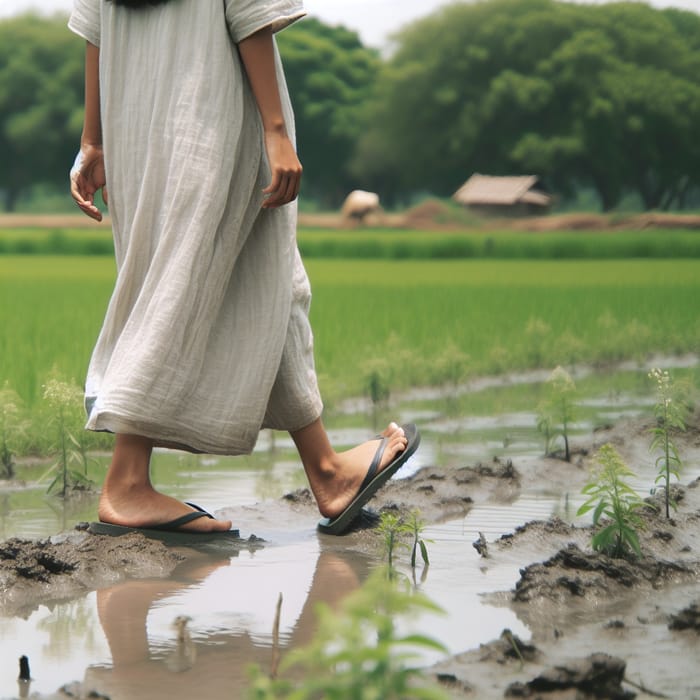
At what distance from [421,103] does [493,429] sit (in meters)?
54.0

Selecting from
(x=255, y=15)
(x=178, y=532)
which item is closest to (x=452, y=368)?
(x=178, y=532)

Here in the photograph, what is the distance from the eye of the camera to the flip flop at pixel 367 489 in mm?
3648

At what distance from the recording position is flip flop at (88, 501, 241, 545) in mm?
3508

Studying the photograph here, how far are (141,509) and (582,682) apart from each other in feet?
5.12

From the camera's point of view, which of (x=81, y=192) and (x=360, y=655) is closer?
(x=360, y=655)

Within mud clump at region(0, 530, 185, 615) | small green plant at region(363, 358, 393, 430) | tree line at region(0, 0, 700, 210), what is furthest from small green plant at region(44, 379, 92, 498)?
tree line at region(0, 0, 700, 210)

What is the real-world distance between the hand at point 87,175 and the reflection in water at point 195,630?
107 cm

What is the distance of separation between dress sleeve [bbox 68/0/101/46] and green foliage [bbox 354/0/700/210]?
4427cm

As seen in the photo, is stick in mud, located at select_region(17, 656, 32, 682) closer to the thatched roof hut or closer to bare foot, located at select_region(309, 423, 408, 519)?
bare foot, located at select_region(309, 423, 408, 519)

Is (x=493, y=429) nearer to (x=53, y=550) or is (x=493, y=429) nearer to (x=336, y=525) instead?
(x=336, y=525)

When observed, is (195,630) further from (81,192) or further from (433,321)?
(433,321)

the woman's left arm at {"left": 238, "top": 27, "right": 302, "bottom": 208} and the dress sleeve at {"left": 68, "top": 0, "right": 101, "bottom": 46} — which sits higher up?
the dress sleeve at {"left": 68, "top": 0, "right": 101, "bottom": 46}

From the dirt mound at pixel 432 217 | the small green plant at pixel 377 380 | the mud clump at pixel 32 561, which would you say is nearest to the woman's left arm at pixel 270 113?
the mud clump at pixel 32 561

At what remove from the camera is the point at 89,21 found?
3.68m
